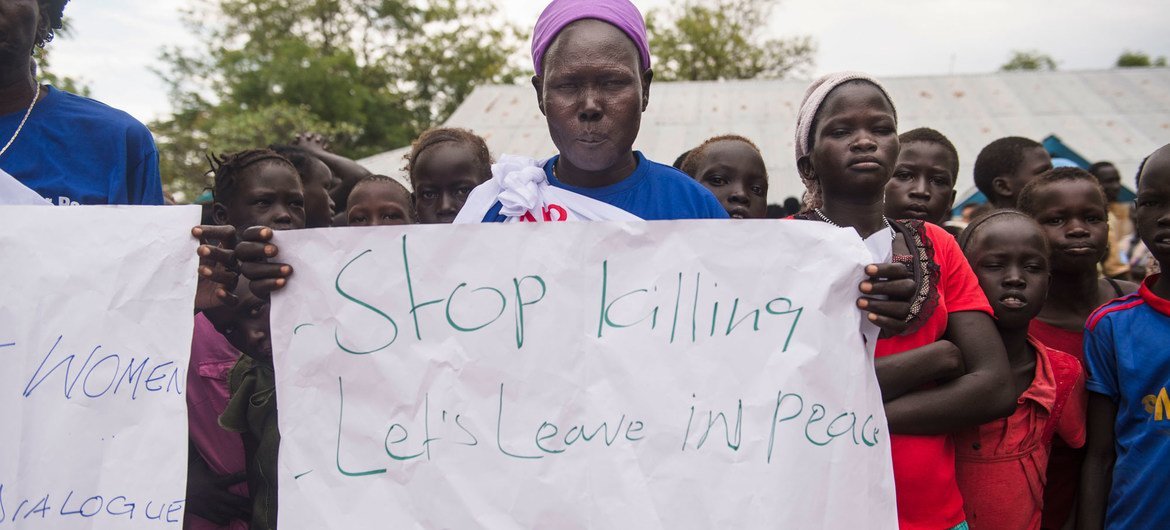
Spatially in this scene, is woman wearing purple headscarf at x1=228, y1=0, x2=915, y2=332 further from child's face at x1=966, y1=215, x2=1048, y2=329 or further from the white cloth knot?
child's face at x1=966, y1=215, x2=1048, y2=329

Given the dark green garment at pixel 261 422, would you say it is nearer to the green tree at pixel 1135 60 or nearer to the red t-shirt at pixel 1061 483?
the red t-shirt at pixel 1061 483

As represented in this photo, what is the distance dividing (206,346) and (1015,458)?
2.73 meters

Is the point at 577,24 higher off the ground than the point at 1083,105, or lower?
lower

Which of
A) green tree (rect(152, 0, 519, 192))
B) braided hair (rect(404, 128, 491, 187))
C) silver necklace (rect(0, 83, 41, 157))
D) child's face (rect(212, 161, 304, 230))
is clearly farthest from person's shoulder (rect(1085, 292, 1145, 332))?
green tree (rect(152, 0, 519, 192))

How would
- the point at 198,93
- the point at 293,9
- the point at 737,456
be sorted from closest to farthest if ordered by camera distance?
the point at 737,456, the point at 198,93, the point at 293,9

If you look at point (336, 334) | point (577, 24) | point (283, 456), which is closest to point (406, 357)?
point (336, 334)

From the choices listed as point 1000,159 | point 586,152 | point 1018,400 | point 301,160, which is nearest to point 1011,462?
point 1018,400

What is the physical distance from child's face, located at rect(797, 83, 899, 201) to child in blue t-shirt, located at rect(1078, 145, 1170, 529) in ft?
3.33

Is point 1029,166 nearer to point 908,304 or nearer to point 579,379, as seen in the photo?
point 908,304

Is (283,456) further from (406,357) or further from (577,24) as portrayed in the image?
(577,24)

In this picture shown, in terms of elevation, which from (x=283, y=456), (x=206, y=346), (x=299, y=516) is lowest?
(x=299, y=516)

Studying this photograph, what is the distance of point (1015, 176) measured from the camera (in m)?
4.65

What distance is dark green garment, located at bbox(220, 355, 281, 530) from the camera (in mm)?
2373

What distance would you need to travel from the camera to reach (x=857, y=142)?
88.4 inches
